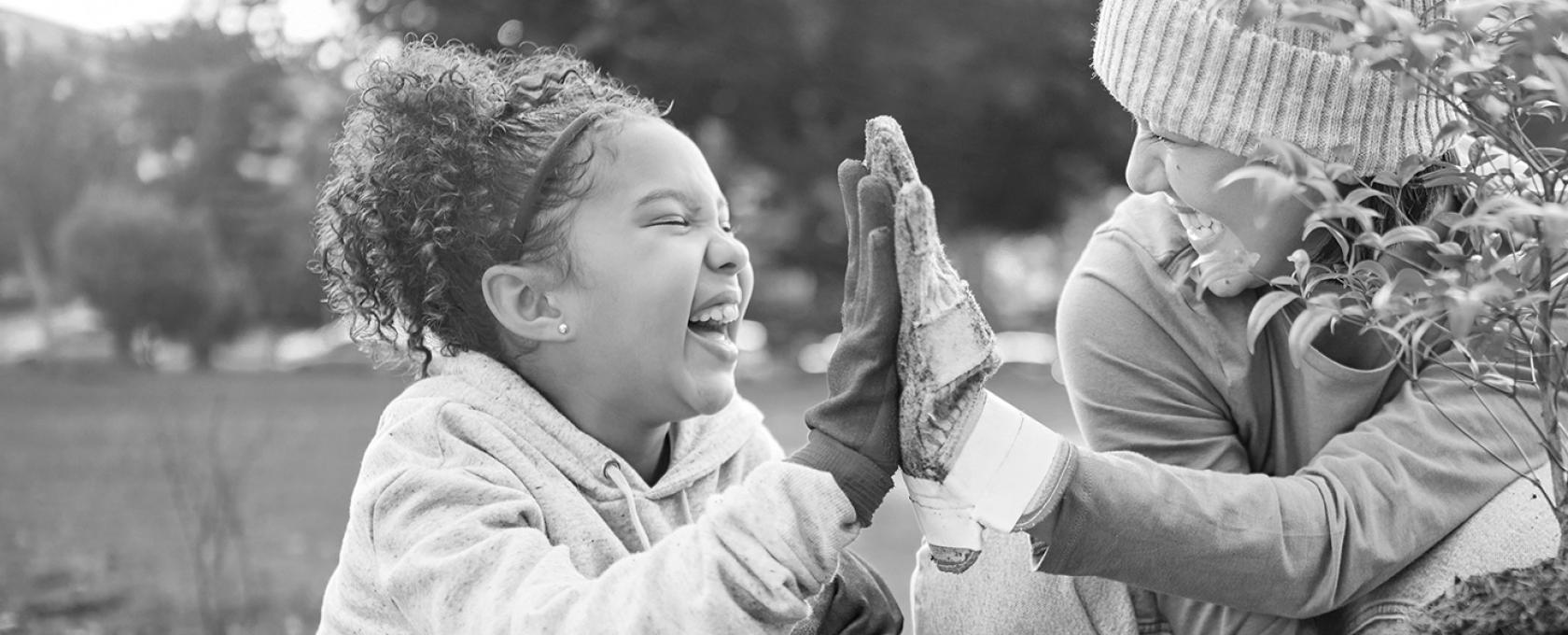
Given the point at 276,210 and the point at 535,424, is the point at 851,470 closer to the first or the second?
the point at 535,424

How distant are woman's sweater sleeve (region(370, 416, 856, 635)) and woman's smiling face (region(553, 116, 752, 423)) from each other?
0.31 m

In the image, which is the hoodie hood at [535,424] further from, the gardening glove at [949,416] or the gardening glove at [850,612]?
the gardening glove at [949,416]

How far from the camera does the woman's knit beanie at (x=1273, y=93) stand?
2.08m

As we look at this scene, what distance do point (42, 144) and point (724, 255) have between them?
9.00 meters

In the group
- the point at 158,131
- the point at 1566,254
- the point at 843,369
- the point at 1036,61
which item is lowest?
the point at 1036,61

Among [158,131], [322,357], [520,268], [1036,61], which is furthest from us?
[322,357]

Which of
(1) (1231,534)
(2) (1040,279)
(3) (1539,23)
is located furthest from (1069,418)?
(2) (1040,279)

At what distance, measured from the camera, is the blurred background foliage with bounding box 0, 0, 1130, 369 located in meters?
8.88

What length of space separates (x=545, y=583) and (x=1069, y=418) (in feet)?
27.5

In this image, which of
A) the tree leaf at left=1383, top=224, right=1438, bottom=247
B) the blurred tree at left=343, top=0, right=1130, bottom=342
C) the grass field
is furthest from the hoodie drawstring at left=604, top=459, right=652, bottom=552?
the blurred tree at left=343, top=0, right=1130, bottom=342

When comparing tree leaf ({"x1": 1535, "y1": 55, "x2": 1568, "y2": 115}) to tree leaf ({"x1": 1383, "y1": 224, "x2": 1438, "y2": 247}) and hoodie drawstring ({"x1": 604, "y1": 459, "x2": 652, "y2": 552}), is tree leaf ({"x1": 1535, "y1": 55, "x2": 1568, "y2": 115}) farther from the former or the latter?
hoodie drawstring ({"x1": 604, "y1": 459, "x2": 652, "y2": 552})

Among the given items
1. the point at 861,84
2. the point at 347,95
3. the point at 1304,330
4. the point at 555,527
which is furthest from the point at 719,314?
the point at 861,84

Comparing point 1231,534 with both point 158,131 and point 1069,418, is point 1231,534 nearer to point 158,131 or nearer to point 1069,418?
point 1069,418

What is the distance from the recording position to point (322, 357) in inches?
639
